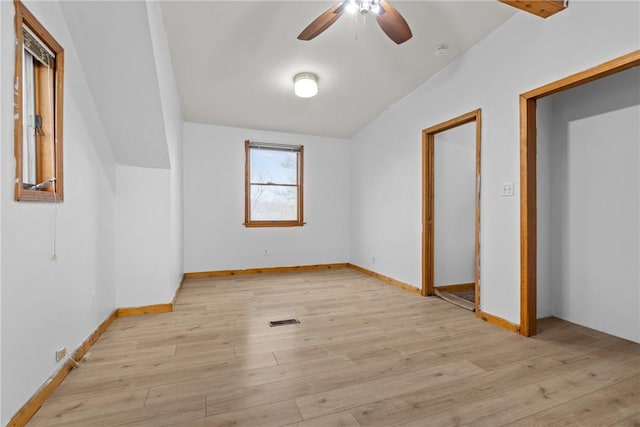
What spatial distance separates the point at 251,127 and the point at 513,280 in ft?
14.1

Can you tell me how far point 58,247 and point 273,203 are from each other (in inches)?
142

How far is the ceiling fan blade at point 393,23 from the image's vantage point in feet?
6.61

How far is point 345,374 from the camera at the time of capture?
1924 millimetres

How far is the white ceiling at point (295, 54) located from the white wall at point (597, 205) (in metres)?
1.15

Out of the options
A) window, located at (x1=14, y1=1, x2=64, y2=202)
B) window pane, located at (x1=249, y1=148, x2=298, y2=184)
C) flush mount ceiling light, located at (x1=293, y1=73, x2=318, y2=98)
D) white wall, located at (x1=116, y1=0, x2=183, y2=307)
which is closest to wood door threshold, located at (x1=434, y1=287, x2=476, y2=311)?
flush mount ceiling light, located at (x1=293, y1=73, x2=318, y2=98)

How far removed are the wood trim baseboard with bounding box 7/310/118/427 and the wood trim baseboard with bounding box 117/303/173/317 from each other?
1.92 feet

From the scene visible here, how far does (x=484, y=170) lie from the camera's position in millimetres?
2938

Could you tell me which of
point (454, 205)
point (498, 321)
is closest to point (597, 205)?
point (498, 321)

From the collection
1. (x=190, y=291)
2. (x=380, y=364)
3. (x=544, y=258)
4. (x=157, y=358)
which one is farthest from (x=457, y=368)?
(x=190, y=291)

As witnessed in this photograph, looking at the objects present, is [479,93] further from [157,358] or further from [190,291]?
[190,291]

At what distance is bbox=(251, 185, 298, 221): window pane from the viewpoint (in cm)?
523

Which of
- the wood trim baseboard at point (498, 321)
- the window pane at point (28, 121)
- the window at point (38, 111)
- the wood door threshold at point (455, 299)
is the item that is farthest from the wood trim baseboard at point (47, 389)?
the wood door threshold at point (455, 299)

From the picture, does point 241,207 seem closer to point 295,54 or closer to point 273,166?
point 273,166

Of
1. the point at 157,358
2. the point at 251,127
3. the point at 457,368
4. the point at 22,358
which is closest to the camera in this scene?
the point at 22,358
